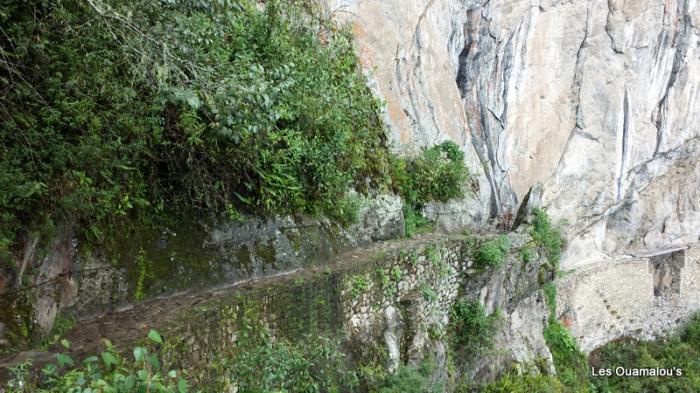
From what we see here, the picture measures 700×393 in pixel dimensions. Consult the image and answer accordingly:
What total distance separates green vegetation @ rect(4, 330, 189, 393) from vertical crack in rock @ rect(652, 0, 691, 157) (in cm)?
1446

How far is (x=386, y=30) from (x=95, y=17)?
662 centimetres

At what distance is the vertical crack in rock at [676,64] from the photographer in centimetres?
1264

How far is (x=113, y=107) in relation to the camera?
3203mm

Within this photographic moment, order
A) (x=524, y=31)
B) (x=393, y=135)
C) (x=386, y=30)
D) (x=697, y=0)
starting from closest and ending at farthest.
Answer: (x=393, y=135) → (x=386, y=30) → (x=524, y=31) → (x=697, y=0)

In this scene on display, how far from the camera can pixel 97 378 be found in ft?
6.07

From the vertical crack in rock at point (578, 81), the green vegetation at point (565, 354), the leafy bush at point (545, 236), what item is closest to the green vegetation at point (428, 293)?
the leafy bush at point (545, 236)

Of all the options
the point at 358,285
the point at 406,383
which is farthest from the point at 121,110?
the point at 406,383

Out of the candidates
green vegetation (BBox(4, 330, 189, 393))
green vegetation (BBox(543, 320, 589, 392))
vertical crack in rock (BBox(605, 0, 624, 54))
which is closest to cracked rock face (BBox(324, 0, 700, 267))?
vertical crack in rock (BBox(605, 0, 624, 54))

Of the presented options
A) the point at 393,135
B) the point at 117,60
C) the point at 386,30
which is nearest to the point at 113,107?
the point at 117,60

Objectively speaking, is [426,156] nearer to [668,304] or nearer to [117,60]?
[117,60]

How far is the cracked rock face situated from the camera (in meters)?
10.5

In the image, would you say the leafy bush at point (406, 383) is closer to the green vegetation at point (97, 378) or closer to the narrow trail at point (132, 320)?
the narrow trail at point (132, 320)

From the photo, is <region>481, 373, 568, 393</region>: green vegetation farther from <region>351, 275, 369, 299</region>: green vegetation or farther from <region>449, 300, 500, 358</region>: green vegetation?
<region>351, 275, 369, 299</region>: green vegetation

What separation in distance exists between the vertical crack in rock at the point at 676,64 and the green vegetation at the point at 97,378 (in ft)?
47.5
